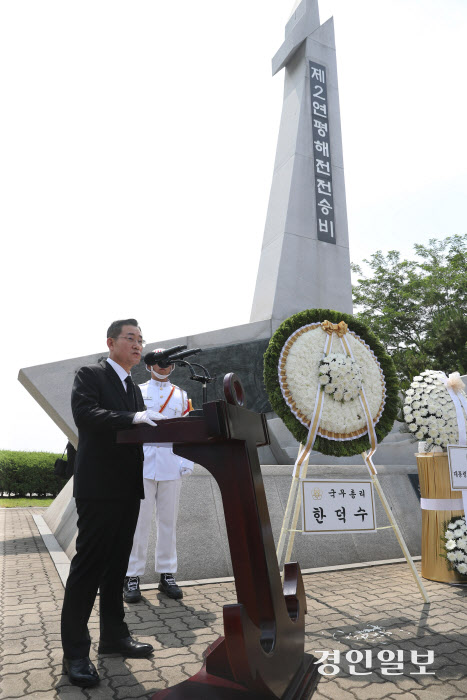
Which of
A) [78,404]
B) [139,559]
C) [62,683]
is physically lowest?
[62,683]

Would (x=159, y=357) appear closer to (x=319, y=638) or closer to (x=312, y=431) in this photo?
(x=312, y=431)

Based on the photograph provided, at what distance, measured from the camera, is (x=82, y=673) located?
2447mm

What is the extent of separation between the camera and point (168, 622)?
11.3ft

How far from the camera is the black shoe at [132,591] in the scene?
3914 millimetres

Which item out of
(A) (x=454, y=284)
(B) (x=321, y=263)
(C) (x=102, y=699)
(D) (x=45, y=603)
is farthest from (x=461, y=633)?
(A) (x=454, y=284)

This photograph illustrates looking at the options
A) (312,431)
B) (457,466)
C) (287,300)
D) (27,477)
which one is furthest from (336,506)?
(27,477)

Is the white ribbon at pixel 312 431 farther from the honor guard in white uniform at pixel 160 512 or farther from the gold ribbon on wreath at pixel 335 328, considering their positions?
the honor guard in white uniform at pixel 160 512

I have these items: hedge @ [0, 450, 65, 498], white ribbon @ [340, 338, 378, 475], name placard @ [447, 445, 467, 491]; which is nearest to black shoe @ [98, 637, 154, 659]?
white ribbon @ [340, 338, 378, 475]

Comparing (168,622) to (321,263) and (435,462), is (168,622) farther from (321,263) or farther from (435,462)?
(321,263)

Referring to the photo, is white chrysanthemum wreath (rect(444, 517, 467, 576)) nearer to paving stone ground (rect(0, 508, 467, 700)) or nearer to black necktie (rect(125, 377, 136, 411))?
paving stone ground (rect(0, 508, 467, 700))

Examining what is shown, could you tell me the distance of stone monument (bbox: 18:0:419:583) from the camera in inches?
206

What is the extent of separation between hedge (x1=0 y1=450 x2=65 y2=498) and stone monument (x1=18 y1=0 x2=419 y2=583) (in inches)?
327

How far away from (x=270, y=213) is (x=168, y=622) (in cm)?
851

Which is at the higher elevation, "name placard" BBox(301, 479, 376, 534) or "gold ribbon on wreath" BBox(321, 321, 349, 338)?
"gold ribbon on wreath" BBox(321, 321, 349, 338)
